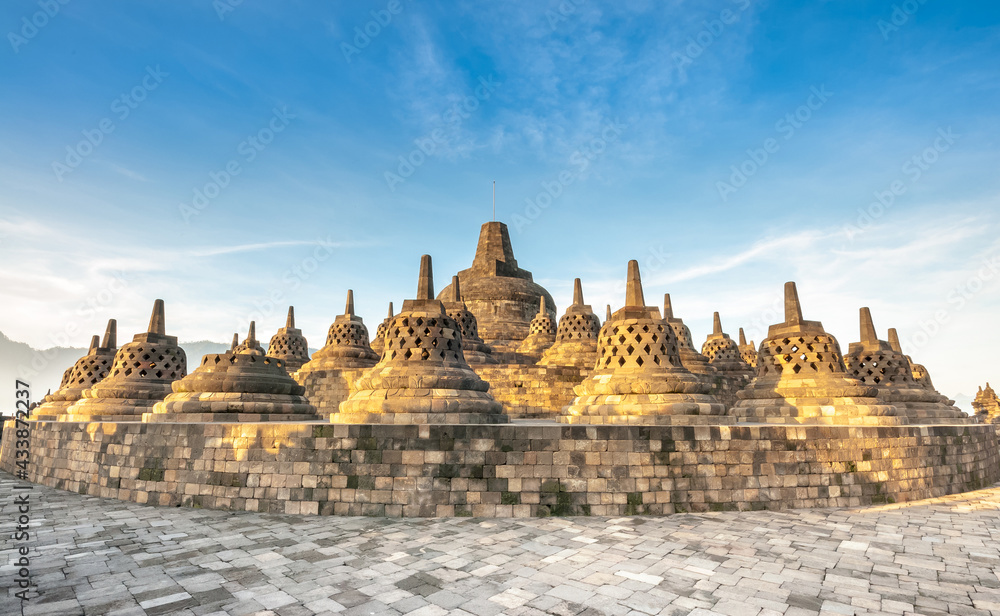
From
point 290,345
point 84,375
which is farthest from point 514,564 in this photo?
point 290,345

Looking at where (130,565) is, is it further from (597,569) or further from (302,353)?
(302,353)

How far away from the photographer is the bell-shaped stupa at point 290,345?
23.4 metres

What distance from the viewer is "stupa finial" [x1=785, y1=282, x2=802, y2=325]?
42.7ft

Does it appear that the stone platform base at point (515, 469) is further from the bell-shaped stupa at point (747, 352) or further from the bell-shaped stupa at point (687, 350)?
the bell-shaped stupa at point (747, 352)

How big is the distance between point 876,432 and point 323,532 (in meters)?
9.87

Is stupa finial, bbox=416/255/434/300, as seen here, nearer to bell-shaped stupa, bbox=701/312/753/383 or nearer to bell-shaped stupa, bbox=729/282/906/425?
bell-shaped stupa, bbox=729/282/906/425

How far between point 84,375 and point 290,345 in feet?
26.1

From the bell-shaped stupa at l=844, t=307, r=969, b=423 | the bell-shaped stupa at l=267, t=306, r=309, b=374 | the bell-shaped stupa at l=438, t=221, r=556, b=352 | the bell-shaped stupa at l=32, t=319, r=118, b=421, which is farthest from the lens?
the bell-shaped stupa at l=438, t=221, r=556, b=352

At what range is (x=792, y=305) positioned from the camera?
43.2 ft

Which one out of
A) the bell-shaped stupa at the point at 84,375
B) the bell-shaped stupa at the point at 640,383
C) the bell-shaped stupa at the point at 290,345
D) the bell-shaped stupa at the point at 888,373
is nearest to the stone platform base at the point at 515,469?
the bell-shaped stupa at the point at 640,383

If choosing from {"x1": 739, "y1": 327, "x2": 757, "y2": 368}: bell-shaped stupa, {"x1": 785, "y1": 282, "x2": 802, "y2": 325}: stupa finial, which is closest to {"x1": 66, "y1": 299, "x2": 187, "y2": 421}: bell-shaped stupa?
{"x1": 785, "y1": 282, "x2": 802, "y2": 325}: stupa finial

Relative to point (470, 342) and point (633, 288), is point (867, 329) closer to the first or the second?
point (633, 288)

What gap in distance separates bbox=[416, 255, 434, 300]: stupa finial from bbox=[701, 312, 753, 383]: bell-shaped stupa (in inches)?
599

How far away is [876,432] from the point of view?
9.34 m
